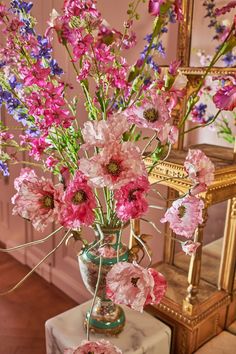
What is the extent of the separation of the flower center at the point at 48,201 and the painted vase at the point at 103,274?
0.80 ft

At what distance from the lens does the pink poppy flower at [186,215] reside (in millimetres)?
790

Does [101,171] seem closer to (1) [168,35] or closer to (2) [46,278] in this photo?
(1) [168,35]

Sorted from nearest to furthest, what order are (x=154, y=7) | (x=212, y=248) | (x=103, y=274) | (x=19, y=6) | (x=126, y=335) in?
(x=154, y=7), (x=19, y=6), (x=103, y=274), (x=126, y=335), (x=212, y=248)

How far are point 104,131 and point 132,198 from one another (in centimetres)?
14

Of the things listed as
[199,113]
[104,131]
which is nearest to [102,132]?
[104,131]

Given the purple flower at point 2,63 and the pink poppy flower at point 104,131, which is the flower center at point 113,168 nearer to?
the pink poppy flower at point 104,131

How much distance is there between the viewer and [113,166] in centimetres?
66

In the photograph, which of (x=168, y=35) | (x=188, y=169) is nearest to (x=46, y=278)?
(x=168, y=35)

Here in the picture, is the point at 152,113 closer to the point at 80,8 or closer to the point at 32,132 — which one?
the point at 80,8

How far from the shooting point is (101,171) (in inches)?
25.5

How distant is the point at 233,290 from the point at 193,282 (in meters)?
0.26

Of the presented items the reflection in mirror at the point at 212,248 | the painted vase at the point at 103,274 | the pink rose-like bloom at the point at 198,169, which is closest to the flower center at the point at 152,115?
the pink rose-like bloom at the point at 198,169

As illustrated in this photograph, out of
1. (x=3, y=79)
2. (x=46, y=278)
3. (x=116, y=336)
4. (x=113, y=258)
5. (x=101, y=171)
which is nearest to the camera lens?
(x=101, y=171)

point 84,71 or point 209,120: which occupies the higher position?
point 84,71
